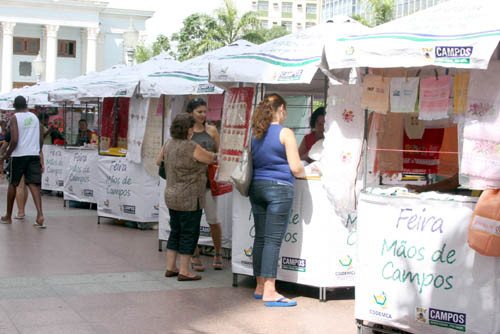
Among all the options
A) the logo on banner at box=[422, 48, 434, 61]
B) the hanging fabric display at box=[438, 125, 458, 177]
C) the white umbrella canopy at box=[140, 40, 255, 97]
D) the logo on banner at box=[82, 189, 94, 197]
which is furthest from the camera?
the logo on banner at box=[82, 189, 94, 197]

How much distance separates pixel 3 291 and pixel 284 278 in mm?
2642

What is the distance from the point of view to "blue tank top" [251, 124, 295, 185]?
21.8 feet

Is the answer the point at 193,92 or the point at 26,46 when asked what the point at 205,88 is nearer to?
the point at 193,92

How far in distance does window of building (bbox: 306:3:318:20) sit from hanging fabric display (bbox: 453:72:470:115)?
419ft

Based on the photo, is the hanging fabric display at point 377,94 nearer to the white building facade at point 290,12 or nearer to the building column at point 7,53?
the building column at point 7,53

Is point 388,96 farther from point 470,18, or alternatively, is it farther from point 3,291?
point 3,291

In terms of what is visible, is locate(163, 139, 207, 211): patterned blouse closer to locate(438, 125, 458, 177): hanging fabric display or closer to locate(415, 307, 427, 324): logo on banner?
locate(438, 125, 458, 177): hanging fabric display

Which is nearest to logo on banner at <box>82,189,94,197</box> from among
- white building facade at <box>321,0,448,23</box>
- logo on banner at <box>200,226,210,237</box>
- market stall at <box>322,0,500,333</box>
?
logo on banner at <box>200,226,210,237</box>

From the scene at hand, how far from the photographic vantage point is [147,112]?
11508 mm

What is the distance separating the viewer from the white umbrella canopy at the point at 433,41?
4.87 metres

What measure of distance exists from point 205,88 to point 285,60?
2.73 metres

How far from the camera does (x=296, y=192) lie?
7004 mm

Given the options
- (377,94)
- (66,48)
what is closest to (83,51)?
(66,48)

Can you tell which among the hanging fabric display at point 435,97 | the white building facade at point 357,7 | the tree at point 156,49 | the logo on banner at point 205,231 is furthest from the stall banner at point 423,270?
the white building facade at point 357,7
